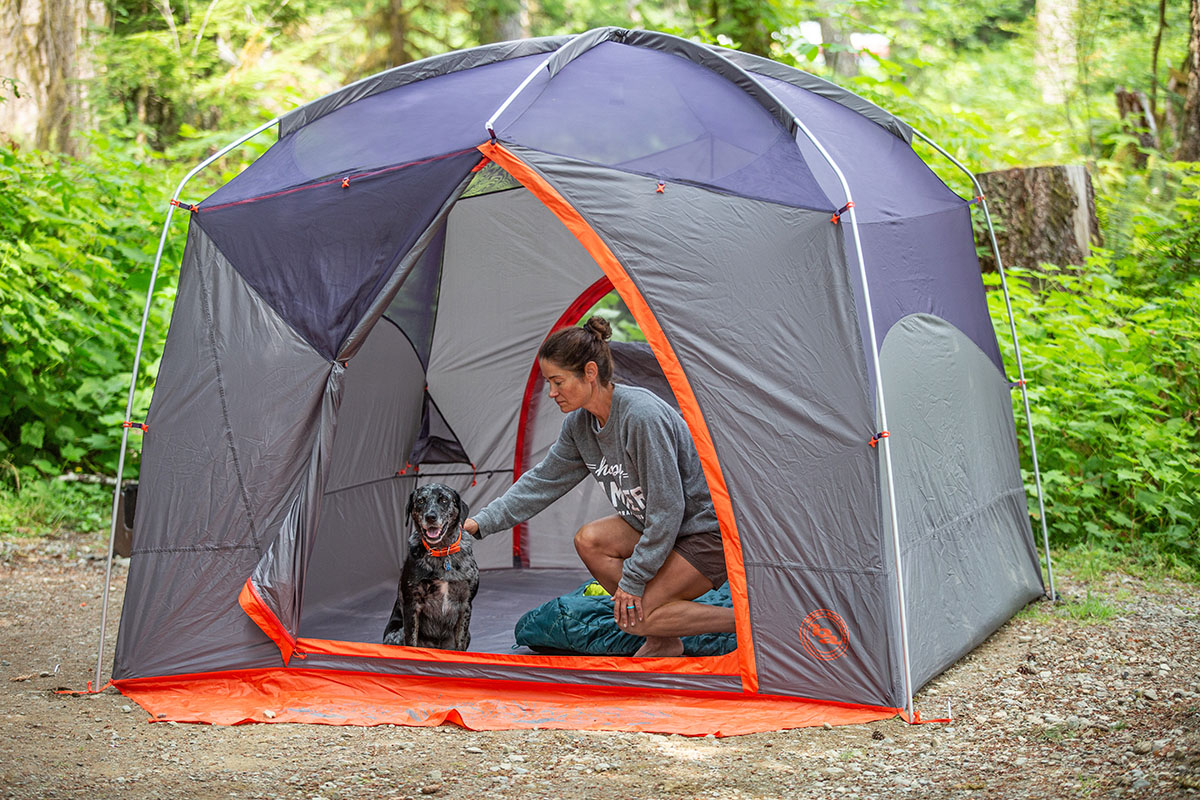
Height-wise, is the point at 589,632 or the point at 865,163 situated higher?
the point at 865,163

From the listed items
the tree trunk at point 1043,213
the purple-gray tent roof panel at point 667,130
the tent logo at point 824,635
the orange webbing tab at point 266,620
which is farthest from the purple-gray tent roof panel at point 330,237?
the tree trunk at point 1043,213

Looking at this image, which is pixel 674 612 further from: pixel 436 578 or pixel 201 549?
pixel 201 549

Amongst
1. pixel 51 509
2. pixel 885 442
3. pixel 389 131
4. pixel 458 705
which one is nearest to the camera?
pixel 885 442

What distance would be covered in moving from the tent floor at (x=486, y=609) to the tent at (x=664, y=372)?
40mm

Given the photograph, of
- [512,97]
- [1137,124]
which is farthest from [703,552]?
[1137,124]

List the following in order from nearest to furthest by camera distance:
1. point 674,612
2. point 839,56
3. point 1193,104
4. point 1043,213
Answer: point 674,612 < point 1043,213 < point 1193,104 < point 839,56

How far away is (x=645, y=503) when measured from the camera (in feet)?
12.3

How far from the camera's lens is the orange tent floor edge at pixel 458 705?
10.9 ft

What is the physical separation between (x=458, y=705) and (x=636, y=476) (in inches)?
40.0

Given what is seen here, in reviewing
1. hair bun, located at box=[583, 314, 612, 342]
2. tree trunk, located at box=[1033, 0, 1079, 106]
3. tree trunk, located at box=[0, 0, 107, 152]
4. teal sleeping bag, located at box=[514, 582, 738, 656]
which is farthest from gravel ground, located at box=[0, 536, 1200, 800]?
tree trunk, located at box=[1033, 0, 1079, 106]

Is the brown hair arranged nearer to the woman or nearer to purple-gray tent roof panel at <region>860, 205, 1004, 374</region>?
the woman

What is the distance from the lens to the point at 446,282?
18.2 feet

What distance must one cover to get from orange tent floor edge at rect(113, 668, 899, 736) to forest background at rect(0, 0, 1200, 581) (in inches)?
115

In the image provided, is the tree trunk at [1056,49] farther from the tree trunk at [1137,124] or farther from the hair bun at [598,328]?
the hair bun at [598,328]
